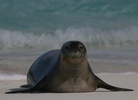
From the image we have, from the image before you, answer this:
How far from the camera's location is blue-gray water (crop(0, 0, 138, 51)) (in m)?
14.1

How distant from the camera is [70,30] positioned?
1591cm

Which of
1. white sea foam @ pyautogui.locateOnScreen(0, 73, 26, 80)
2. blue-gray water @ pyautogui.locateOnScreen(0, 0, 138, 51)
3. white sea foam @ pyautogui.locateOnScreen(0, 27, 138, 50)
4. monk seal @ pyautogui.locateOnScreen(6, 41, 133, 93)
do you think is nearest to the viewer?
monk seal @ pyautogui.locateOnScreen(6, 41, 133, 93)

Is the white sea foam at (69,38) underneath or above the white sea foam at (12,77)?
above

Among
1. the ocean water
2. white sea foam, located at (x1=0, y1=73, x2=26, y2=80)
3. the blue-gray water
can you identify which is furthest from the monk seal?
the blue-gray water

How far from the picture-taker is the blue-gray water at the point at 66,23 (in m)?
14.1

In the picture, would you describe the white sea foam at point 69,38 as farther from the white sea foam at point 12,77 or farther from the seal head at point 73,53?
the seal head at point 73,53

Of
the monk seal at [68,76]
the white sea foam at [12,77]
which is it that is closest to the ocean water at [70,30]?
the white sea foam at [12,77]

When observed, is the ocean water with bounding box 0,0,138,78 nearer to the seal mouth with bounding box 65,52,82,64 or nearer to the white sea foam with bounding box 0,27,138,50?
the white sea foam with bounding box 0,27,138,50

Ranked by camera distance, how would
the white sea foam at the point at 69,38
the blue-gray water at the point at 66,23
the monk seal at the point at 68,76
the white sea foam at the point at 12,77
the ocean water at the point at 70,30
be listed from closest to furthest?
the monk seal at the point at 68,76 → the white sea foam at the point at 12,77 → the ocean water at the point at 70,30 → the white sea foam at the point at 69,38 → the blue-gray water at the point at 66,23

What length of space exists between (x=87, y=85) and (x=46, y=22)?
11274 millimetres

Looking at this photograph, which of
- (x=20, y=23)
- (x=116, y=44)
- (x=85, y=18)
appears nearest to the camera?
(x=116, y=44)

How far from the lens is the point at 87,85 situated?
596 centimetres

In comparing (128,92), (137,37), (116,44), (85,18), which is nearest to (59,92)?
(128,92)

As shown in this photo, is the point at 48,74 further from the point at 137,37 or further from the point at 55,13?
the point at 55,13
